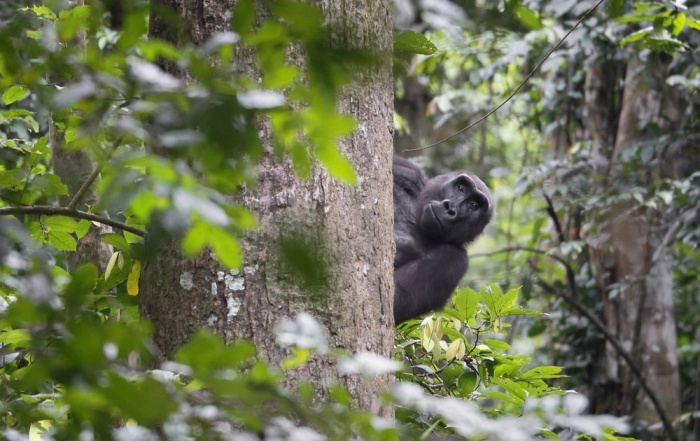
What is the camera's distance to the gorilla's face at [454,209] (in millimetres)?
4438

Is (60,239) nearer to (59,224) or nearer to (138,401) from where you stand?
(59,224)

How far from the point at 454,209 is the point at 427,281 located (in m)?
0.58

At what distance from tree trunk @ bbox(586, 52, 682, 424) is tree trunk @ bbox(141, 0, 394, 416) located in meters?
3.86

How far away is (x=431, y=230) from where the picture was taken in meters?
4.45

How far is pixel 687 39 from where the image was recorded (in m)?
5.39

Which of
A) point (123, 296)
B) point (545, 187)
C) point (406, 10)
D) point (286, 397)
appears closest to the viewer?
point (406, 10)

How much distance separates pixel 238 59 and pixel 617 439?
132 centimetres

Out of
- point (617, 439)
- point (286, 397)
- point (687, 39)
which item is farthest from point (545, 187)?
point (286, 397)

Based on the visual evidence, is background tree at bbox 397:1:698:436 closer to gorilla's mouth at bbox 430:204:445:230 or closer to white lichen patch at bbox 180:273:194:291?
gorilla's mouth at bbox 430:204:445:230

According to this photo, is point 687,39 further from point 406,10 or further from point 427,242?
point 406,10

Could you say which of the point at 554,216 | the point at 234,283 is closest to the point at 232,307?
the point at 234,283

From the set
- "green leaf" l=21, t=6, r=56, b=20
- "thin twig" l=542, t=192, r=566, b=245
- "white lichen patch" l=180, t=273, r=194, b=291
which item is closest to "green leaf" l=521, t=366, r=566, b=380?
"white lichen patch" l=180, t=273, r=194, b=291

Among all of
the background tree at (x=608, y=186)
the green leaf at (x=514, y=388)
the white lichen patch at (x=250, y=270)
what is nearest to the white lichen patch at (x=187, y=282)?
the white lichen patch at (x=250, y=270)

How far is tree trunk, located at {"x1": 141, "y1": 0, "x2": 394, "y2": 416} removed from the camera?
1.98 meters
